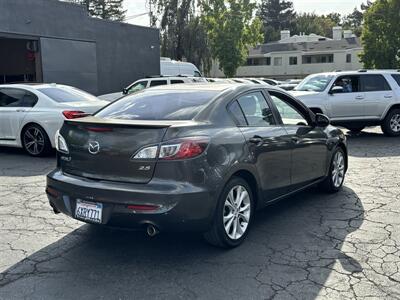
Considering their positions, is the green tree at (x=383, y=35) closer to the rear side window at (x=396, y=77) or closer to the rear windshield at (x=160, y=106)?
the rear side window at (x=396, y=77)

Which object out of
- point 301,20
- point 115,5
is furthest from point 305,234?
point 301,20

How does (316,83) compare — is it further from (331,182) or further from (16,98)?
(16,98)

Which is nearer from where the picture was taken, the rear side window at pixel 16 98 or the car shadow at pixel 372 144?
the rear side window at pixel 16 98

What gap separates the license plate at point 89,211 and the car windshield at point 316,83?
9.51 m

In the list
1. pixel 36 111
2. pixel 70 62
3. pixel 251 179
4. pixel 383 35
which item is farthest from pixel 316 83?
pixel 383 35

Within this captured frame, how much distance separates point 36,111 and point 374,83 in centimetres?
868

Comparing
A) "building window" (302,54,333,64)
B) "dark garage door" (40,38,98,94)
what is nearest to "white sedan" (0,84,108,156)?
"dark garage door" (40,38,98,94)

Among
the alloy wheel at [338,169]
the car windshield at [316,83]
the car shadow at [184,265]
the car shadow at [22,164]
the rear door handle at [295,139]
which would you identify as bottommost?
the car shadow at [184,265]

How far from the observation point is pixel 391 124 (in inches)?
508

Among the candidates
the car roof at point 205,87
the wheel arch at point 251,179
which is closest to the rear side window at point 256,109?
the car roof at point 205,87

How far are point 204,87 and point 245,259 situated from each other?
6.27 feet

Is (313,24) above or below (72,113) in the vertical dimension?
above

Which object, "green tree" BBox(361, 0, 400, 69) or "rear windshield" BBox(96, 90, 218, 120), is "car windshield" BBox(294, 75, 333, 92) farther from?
"green tree" BBox(361, 0, 400, 69)

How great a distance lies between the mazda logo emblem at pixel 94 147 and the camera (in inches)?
170
